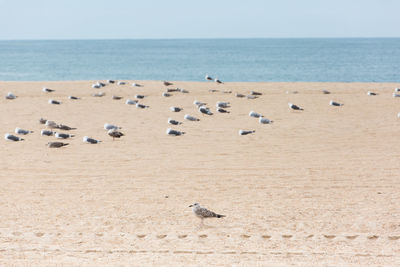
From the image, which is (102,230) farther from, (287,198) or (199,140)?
(199,140)

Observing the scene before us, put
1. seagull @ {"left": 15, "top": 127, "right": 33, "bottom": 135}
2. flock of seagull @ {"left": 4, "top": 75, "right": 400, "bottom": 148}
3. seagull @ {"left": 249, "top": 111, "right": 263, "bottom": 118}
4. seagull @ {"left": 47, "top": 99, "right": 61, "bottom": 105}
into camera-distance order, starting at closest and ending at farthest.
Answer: flock of seagull @ {"left": 4, "top": 75, "right": 400, "bottom": 148}, seagull @ {"left": 15, "top": 127, "right": 33, "bottom": 135}, seagull @ {"left": 249, "top": 111, "right": 263, "bottom": 118}, seagull @ {"left": 47, "top": 99, "right": 61, "bottom": 105}

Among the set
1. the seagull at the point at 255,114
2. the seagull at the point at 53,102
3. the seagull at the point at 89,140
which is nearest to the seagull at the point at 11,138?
the seagull at the point at 89,140

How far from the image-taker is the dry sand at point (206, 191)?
27.3ft

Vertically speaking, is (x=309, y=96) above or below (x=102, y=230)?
above

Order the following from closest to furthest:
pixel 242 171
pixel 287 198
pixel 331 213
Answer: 1. pixel 331 213
2. pixel 287 198
3. pixel 242 171

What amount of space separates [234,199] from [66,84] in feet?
72.4

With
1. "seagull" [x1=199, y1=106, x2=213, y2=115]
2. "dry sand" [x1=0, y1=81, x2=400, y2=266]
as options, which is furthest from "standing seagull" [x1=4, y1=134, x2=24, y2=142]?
"seagull" [x1=199, y1=106, x2=213, y2=115]

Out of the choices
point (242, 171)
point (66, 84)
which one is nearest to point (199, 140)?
point (242, 171)

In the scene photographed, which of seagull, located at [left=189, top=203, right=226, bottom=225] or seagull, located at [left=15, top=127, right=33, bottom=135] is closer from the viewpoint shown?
seagull, located at [left=189, top=203, right=226, bottom=225]

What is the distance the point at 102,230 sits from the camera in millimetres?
9219

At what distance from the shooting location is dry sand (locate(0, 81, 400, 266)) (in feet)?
27.3

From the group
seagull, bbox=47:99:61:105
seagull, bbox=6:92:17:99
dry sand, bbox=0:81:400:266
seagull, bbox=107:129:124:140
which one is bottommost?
dry sand, bbox=0:81:400:266

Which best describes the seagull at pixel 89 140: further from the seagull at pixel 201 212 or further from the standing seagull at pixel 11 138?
the seagull at pixel 201 212

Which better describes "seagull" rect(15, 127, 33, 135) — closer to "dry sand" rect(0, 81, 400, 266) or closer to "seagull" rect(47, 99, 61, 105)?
"dry sand" rect(0, 81, 400, 266)
